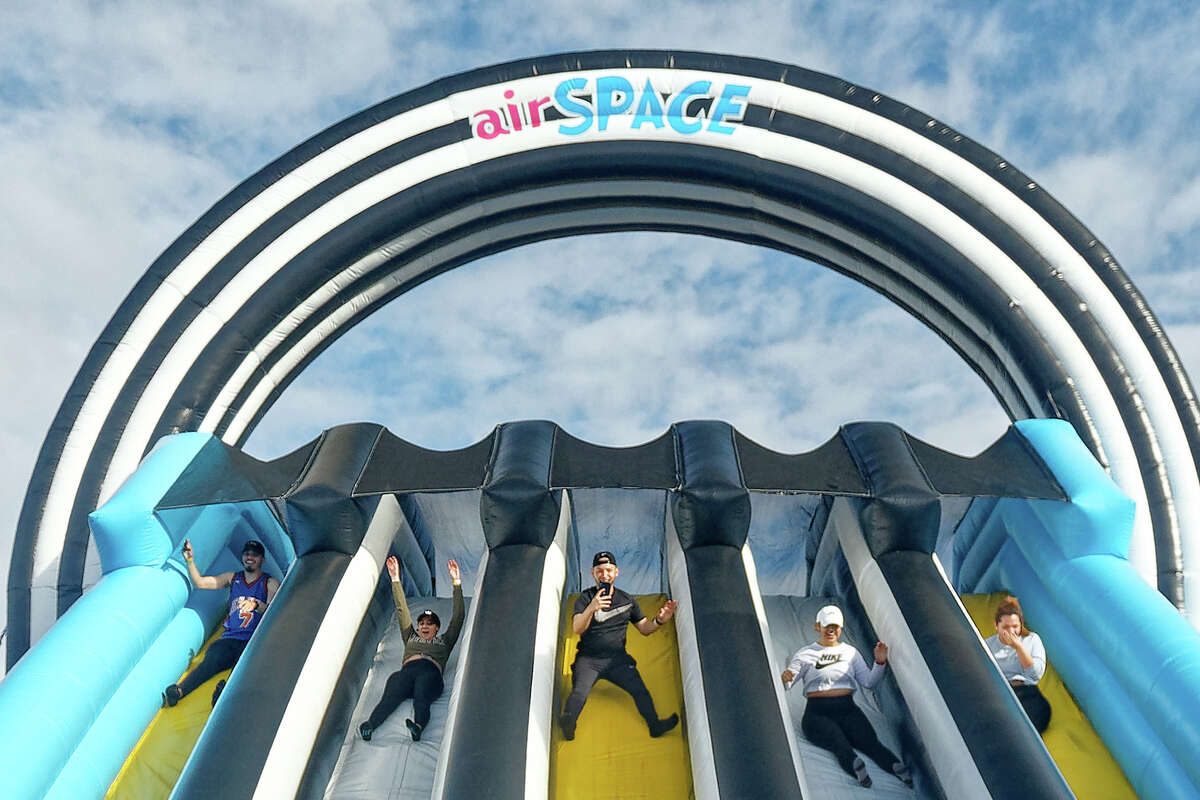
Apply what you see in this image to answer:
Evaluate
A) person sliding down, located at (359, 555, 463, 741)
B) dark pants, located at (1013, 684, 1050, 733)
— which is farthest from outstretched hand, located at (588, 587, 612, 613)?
dark pants, located at (1013, 684, 1050, 733)

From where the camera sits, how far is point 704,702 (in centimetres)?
385

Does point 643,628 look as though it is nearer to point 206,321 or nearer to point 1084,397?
point 1084,397

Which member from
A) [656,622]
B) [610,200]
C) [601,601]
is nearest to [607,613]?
[601,601]

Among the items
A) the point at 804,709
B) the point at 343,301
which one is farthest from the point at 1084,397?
the point at 343,301

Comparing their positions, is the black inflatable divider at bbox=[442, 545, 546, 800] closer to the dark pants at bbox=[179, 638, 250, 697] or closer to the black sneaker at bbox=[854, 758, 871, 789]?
the dark pants at bbox=[179, 638, 250, 697]

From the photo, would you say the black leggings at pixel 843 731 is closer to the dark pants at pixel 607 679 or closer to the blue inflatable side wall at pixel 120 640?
the dark pants at pixel 607 679

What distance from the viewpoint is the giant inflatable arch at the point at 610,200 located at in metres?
6.41

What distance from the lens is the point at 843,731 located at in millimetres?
4191

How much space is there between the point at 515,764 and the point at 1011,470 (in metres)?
3.09

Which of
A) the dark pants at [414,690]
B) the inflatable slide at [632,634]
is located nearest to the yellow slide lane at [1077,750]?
the inflatable slide at [632,634]

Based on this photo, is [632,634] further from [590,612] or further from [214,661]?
[214,661]

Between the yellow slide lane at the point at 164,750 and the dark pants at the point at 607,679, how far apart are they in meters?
1.83

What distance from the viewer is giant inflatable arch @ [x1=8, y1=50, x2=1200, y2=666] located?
253 inches

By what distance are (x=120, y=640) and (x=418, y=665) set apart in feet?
4.65
